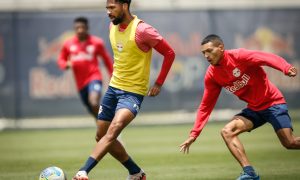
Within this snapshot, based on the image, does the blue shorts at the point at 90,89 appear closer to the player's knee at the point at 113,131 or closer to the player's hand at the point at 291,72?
the player's knee at the point at 113,131

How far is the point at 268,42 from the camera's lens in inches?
1008

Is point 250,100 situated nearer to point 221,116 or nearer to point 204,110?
point 204,110

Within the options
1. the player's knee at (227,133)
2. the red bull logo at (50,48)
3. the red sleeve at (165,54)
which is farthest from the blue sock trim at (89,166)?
the red bull logo at (50,48)

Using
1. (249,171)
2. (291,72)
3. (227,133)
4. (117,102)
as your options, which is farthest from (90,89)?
(291,72)

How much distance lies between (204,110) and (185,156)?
4358 millimetres

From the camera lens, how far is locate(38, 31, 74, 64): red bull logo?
2480 cm

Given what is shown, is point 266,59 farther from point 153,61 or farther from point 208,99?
point 153,61

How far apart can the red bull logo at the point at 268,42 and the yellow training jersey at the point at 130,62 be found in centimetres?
1441

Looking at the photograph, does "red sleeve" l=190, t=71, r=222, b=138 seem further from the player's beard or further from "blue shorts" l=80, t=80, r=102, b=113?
"blue shorts" l=80, t=80, r=102, b=113

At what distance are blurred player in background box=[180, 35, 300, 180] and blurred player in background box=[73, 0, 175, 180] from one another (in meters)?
0.70

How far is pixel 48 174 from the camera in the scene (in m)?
10.8

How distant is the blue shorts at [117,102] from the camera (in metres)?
11.1

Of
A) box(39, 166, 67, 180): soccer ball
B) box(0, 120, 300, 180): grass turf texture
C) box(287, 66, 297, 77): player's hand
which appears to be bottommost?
box(0, 120, 300, 180): grass turf texture

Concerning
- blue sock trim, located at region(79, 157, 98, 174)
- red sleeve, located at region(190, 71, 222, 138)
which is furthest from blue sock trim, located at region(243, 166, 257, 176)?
blue sock trim, located at region(79, 157, 98, 174)
